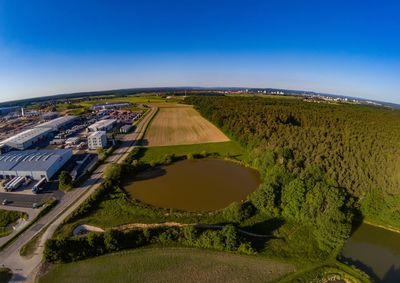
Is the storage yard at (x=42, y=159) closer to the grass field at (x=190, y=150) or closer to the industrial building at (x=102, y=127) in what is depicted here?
the industrial building at (x=102, y=127)

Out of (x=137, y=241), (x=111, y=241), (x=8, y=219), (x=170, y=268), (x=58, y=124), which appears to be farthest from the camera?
(x=58, y=124)

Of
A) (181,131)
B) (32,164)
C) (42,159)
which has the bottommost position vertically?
(32,164)

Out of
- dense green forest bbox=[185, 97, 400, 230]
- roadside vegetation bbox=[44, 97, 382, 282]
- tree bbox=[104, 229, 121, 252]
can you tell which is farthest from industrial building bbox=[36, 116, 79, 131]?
tree bbox=[104, 229, 121, 252]

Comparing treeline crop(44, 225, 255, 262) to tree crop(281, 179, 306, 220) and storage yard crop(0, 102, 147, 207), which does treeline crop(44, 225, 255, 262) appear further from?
storage yard crop(0, 102, 147, 207)

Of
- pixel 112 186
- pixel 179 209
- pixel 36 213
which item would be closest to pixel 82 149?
pixel 112 186

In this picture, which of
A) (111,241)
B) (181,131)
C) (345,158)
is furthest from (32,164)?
(345,158)

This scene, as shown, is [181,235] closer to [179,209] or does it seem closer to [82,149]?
[179,209]

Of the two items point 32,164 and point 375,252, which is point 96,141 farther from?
point 375,252
